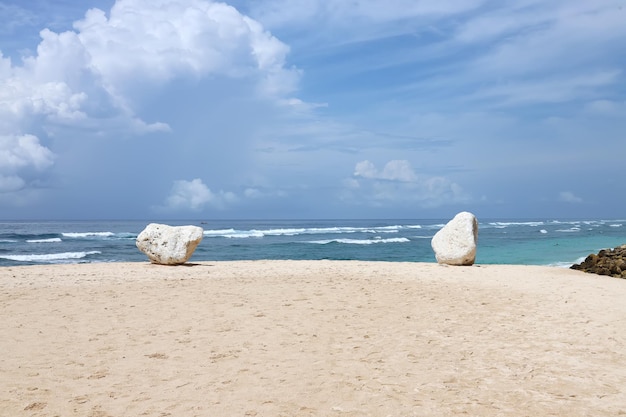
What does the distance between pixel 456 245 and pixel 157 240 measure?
30.0 ft

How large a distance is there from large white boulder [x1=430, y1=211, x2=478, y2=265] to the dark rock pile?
144 inches

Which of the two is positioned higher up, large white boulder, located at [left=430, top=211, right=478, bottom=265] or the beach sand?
large white boulder, located at [left=430, top=211, right=478, bottom=265]

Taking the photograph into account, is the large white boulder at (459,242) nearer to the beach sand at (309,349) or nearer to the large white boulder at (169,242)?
the beach sand at (309,349)

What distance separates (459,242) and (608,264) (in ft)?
14.7

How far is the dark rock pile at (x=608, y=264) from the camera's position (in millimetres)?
14922

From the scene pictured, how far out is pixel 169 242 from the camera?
50.0 ft

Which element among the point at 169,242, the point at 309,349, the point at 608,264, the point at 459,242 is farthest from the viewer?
the point at 459,242

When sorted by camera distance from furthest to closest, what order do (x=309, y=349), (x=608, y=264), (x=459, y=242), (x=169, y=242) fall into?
(x=459, y=242)
(x=608, y=264)
(x=169, y=242)
(x=309, y=349)

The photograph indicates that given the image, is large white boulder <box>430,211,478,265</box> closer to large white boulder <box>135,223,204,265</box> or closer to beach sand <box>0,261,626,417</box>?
beach sand <box>0,261,626,417</box>

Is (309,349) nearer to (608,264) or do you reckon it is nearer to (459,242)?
(459,242)

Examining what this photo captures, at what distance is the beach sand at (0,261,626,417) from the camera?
A: 178 inches

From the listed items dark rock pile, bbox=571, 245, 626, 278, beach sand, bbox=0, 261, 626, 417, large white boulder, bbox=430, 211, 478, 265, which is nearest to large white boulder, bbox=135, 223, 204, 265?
beach sand, bbox=0, 261, 626, 417

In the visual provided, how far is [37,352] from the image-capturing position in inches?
234

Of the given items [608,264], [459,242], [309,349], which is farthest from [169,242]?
[608,264]
